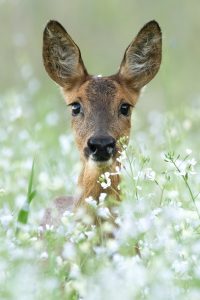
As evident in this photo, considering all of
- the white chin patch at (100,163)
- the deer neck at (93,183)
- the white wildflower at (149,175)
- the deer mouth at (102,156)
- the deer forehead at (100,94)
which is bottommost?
the deer neck at (93,183)

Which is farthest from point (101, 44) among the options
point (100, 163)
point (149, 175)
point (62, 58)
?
Answer: point (149, 175)

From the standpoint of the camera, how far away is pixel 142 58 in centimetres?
945

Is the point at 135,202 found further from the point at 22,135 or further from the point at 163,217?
the point at 22,135

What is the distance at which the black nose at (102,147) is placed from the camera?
770 cm

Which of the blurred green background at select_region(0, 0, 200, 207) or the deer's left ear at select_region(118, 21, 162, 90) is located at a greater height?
the deer's left ear at select_region(118, 21, 162, 90)

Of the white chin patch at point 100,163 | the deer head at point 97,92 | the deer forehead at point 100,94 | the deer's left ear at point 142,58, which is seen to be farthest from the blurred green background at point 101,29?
the white chin patch at point 100,163

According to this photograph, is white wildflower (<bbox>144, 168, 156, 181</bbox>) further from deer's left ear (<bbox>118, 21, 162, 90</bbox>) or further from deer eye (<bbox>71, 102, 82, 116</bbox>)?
deer's left ear (<bbox>118, 21, 162, 90</bbox>)

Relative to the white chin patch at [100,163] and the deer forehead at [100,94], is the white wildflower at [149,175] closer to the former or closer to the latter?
the white chin patch at [100,163]

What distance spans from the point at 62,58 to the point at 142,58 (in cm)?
68

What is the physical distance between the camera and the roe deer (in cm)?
796

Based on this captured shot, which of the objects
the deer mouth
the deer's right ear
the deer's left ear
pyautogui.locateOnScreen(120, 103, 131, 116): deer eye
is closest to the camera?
the deer mouth

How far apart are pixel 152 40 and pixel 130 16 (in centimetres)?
981

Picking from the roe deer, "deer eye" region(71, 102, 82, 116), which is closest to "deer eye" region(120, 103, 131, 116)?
the roe deer

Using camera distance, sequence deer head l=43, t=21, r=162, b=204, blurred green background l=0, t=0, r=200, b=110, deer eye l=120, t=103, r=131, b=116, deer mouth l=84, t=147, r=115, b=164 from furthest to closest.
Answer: blurred green background l=0, t=0, r=200, b=110 < deer eye l=120, t=103, r=131, b=116 < deer head l=43, t=21, r=162, b=204 < deer mouth l=84, t=147, r=115, b=164
